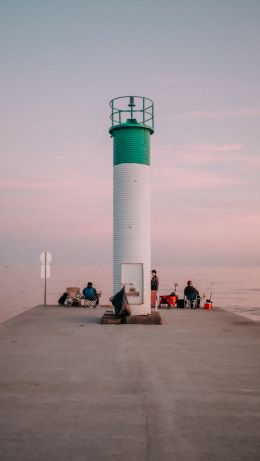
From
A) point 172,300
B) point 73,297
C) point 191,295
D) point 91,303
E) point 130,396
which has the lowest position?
point 130,396

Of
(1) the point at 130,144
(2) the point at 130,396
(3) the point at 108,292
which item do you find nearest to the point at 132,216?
(1) the point at 130,144

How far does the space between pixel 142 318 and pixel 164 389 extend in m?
10.2

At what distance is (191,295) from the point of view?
86.1ft

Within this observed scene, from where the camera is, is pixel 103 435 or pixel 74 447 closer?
pixel 74 447

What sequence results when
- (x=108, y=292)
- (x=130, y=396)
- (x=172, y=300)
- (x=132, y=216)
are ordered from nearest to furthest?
(x=130, y=396), (x=132, y=216), (x=172, y=300), (x=108, y=292)

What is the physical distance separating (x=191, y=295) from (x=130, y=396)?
58.9ft

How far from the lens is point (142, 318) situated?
19.3m

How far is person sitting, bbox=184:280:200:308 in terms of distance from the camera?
2612cm

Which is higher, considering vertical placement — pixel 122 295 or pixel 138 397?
pixel 122 295

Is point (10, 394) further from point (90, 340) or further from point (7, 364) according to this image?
point (90, 340)

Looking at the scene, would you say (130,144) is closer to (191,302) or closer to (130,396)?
(191,302)

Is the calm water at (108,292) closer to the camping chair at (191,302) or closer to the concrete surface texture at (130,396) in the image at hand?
the camping chair at (191,302)

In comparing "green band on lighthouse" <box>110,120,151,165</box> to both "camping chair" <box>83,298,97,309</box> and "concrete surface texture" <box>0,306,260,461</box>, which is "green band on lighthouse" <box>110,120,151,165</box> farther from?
"camping chair" <box>83,298,97,309</box>

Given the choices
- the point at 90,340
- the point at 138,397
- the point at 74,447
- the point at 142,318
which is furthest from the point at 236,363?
the point at 142,318
